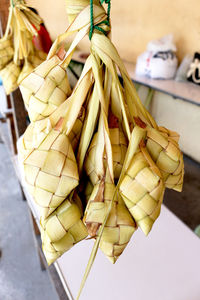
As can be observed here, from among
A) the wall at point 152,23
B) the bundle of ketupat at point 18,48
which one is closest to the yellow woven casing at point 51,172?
the bundle of ketupat at point 18,48

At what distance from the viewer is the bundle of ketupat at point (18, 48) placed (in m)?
0.60

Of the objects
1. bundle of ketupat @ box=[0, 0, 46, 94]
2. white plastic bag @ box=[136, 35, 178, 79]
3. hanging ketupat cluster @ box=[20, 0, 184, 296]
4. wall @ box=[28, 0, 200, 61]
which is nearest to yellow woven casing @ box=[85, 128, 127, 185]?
hanging ketupat cluster @ box=[20, 0, 184, 296]

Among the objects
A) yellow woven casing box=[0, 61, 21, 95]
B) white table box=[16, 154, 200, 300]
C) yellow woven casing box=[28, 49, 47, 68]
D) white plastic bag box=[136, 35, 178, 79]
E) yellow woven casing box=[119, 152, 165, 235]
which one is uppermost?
yellow woven casing box=[28, 49, 47, 68]

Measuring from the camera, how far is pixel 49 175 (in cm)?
33

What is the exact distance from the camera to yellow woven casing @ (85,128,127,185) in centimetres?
36

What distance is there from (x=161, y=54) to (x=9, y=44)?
61.6 inches

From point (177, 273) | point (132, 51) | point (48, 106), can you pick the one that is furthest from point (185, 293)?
point (132, 51)

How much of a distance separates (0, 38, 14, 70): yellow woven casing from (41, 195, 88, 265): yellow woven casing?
0.51 meters

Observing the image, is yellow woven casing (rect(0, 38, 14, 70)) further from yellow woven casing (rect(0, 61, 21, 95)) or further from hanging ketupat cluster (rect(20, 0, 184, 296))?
hanging ketupat cluster (rect(20, 0, 184, 296))

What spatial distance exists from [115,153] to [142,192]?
0.07 meters

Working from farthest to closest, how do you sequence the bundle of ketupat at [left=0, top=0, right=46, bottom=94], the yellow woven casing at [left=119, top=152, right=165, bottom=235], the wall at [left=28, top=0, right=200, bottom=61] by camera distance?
the wall at [left=28, top=0, right=200, bottom=61], the bundle of ketupat at [left=0, top=0, right=46, bottom=94], the yellow woven casing at [left=119, top=152, right=165, bottom=235]

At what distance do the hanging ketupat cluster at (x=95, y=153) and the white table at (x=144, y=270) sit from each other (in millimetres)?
348

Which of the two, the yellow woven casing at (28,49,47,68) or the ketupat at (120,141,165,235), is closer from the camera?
the ketupat at (120,141,165,235)

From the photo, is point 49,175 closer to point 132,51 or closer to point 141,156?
point 141,156
